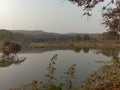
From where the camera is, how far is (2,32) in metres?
81.7

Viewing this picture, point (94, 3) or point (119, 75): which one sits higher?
point (94, 3)

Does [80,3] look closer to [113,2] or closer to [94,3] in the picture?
[94,3]

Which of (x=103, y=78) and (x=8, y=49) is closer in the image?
(x=103, y=78)

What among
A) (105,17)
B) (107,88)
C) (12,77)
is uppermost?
(105,17)

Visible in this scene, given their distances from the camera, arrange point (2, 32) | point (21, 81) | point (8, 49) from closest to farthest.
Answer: point (21, 81), point (8, 49), point (2, 32)

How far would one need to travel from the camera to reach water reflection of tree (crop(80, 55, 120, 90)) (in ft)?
27.7

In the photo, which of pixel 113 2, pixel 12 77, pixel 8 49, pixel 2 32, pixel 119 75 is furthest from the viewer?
pixel 2 32

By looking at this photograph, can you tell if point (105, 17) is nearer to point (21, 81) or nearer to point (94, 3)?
point (94, 3)

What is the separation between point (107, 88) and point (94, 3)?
11.3ft

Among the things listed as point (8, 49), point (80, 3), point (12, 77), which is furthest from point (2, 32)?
point (80, 3)

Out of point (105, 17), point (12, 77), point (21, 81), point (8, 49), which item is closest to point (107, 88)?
point (105, 17)

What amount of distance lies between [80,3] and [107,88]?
3568 mm

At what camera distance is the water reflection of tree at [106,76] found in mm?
8445

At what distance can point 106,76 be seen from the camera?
8547 millimetres
